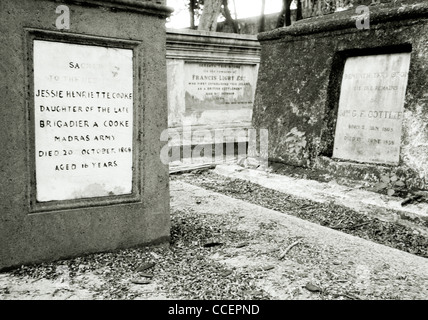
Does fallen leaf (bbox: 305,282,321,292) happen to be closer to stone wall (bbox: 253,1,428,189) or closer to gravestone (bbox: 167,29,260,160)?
stone wall (bbox: 253,1,428,189)

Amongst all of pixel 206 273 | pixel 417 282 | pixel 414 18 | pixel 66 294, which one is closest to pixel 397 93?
pixel 414 18

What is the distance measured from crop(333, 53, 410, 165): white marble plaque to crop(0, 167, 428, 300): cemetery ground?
42.8 inches

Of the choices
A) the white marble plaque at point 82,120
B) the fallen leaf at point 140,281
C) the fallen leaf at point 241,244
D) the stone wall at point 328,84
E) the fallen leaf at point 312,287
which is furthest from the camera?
the stone wall at point 328,84

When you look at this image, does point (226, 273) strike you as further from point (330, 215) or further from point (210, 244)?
point (330, 215)

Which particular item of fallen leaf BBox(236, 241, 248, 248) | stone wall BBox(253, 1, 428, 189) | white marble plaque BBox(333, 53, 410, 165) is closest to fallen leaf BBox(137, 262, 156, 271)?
fallen leaf BBox(236, 241, 248, 248)

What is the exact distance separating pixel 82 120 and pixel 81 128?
0.05m

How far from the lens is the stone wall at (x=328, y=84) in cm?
368

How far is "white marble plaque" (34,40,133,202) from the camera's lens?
83.9 inches

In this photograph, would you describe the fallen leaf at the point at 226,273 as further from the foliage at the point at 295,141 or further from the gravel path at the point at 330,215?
the foliage at the point at 295,141

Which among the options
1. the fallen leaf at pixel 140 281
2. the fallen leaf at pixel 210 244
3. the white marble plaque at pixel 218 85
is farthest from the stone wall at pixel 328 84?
the fallen leaf at pixel 140 281

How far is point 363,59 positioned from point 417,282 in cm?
291

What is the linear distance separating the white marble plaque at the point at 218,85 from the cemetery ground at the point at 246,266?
154 inches

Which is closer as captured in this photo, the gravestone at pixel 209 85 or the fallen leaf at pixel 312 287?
the fallen leaf at pixel 312 287
